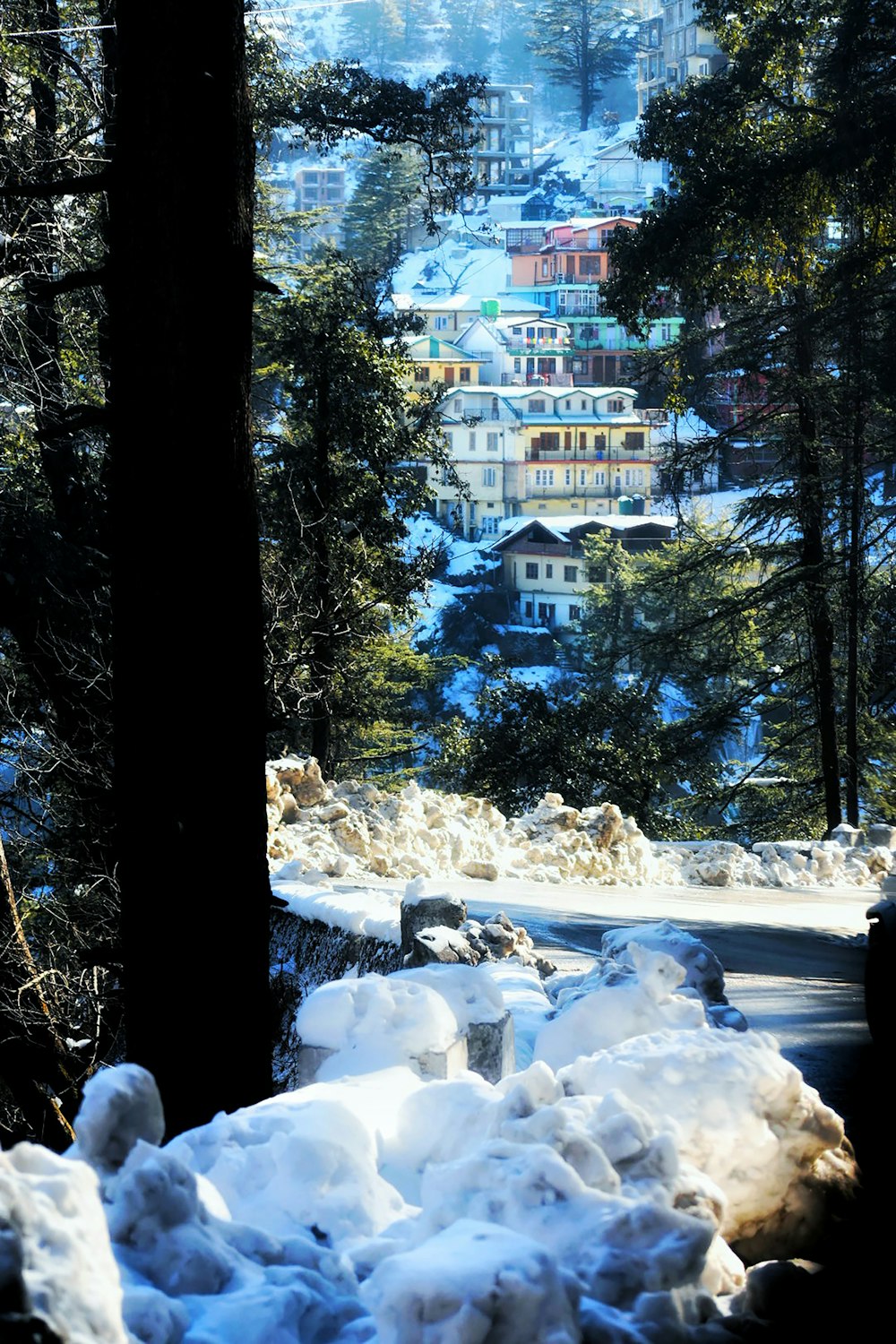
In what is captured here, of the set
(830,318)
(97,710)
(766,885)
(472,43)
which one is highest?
(472,43)

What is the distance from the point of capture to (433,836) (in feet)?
39.4

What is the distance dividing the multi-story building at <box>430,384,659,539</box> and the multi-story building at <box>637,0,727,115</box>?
40.1 feet

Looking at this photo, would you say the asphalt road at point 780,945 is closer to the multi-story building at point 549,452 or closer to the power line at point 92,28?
the power line at point 92,28

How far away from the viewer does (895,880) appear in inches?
219

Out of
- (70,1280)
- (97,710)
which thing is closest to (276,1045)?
(97,710)

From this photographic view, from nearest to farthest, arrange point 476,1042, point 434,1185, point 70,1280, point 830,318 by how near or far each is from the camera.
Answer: point 70,1280 → point 434,1185 → point 476,1042 → point 830,318

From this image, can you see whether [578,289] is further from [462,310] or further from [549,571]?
[549,571]

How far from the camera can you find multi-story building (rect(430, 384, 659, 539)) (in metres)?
58.1

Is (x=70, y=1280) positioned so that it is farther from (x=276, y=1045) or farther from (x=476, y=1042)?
(x=276, y=1045)

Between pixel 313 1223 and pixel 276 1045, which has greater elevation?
pixel 313 1223

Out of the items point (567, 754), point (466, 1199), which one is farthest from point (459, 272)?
point (466, 1199)

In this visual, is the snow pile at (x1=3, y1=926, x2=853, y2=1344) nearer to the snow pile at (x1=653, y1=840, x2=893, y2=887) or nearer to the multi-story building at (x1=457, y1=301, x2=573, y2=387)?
the snow pile at (x1=653, y1=840, x2=893, y2=887)

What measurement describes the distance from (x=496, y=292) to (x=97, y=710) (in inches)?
2601

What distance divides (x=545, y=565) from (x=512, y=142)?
1836 inches
